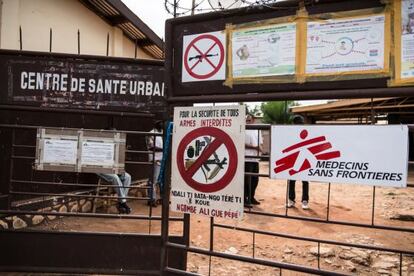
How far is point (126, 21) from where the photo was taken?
9.23m

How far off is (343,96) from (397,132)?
42cm

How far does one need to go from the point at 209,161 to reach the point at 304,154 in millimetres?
741

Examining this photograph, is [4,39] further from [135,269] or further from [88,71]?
[135,269]

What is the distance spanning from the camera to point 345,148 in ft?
8.35

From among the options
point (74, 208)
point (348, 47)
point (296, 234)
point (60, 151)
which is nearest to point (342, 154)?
point (348, 47)

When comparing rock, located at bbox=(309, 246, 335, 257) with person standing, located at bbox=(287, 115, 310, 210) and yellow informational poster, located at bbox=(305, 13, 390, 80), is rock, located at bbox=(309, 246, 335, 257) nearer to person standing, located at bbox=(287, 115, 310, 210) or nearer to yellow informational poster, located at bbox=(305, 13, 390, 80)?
A: person standing, located at bbox=(287, 115, 310, 210)

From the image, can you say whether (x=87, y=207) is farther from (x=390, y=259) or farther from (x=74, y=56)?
(x=390, y=259)

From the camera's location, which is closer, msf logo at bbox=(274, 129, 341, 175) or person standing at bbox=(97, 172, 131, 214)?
msf logo at bbox=(274, 129, 341, 175)

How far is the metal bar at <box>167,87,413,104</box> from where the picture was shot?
246 centimetres

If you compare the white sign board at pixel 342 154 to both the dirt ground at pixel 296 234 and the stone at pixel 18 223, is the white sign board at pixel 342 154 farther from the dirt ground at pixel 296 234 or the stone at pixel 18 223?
the stone at pixel 18 223

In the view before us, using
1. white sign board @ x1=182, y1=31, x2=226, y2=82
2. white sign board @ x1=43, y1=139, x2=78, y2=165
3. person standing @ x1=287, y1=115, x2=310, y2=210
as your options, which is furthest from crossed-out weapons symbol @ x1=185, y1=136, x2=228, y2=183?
person standing @ x1=287, y1=115, x2=310, y2=210

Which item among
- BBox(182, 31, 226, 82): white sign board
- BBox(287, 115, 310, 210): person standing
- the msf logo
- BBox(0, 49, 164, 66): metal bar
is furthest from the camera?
BBox(287, 115, 310, 210): person standing

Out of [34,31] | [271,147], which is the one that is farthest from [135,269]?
[34,31]

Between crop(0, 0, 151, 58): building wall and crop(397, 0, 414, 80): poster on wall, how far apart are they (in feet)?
16.7
